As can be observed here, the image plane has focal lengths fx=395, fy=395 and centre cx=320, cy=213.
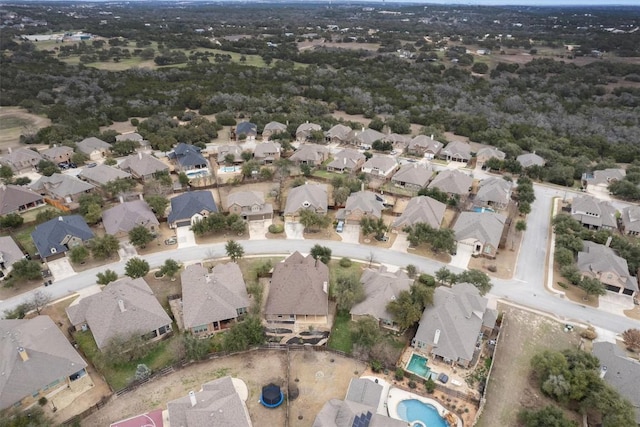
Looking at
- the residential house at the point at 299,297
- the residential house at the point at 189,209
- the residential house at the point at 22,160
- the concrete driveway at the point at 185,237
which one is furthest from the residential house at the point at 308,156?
the residential house at the point at 22,160

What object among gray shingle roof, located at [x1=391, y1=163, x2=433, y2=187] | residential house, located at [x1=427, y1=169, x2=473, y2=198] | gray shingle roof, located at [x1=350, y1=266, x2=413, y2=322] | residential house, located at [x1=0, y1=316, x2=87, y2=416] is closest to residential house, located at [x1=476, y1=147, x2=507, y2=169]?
residential house, located at [x1=427, y1=169, x2=473, y2=198]

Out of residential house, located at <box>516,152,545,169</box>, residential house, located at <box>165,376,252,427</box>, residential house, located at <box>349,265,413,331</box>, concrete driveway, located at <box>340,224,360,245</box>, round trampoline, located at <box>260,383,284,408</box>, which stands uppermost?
residential house, located at <box>165,376,252,427</box>

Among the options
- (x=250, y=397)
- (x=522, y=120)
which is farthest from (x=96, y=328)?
(x=522, y=120)

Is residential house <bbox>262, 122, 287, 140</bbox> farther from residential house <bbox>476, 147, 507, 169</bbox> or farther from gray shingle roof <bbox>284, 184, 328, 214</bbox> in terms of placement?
residential house <bbox>476, 147, 507, 169</bbox>

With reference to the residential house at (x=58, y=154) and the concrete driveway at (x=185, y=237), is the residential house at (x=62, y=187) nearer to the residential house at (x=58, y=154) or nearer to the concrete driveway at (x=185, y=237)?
the residential house at (x=58, y=154)

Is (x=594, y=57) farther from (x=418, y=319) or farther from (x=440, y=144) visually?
(x=418, y=319)

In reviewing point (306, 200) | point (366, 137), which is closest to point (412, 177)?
point (306, 200)
